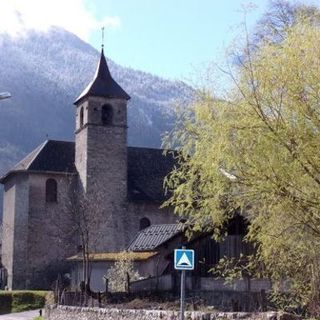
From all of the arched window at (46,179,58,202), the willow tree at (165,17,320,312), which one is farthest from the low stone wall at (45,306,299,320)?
the arched window at (46,179,58,202)

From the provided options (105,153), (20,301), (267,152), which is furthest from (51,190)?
(267,152)

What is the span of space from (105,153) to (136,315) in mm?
35011

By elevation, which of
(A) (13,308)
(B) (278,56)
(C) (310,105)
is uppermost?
(B) (278,56)

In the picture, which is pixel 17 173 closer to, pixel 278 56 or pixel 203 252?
pixel 203 252

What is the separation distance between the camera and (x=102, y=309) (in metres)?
22.7

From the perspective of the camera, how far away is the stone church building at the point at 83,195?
5309 centimetres

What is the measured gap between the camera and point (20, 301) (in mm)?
43562

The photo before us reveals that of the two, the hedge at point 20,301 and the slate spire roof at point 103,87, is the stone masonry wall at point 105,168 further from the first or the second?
the hedge at point 20,301

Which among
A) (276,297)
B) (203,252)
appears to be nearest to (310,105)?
(276,297)

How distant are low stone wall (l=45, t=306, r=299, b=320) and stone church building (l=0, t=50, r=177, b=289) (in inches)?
937

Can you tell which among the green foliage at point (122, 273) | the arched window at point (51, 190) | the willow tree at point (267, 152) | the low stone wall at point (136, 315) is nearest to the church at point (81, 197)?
the arched window at point (51, 190)

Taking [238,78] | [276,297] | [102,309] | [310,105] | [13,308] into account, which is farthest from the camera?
[13,308]

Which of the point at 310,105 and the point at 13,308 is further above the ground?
the point at 310,105

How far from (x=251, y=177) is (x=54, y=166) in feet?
145
